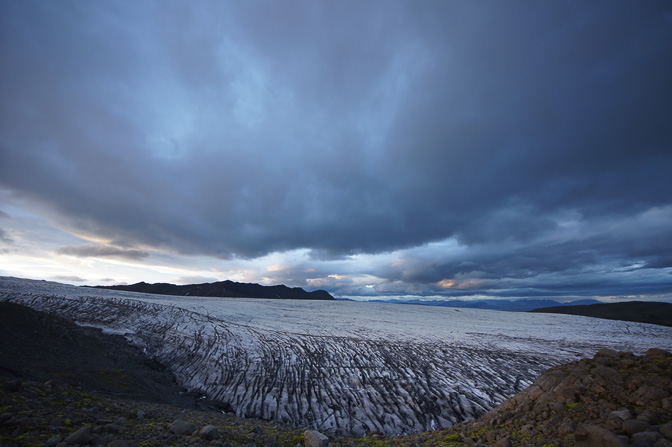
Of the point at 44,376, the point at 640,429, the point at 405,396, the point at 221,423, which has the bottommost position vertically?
the point at 405,396

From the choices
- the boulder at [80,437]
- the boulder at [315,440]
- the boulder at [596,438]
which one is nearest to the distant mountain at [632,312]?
the boulder at [596,438]

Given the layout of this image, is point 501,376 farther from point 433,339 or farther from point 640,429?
point 640,429

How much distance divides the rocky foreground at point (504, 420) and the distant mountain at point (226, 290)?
128 meters

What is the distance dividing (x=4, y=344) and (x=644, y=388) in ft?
61.0

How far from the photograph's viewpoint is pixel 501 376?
43.8 feet

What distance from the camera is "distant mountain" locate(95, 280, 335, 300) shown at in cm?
13038

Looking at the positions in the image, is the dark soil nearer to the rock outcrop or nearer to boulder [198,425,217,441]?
boulder [198,425,217,441]

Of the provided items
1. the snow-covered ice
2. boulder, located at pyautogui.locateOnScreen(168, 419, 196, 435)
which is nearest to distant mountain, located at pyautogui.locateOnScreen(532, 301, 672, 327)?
the snow-covered ice

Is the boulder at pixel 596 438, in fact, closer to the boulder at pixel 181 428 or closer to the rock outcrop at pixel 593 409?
the rock outcrop at pixel 593 409

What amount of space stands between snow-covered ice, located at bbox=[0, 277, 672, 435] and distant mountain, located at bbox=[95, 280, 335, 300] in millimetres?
112579

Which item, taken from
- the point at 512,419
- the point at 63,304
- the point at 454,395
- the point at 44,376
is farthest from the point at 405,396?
the point at 63,304

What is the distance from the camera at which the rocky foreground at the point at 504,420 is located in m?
3.96

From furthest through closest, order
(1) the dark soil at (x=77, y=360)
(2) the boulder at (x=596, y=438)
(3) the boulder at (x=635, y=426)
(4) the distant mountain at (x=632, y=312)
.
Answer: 1. (4) the distant mountain at (x=632, y=312)
2. (1) the dark soil at (x=77, y=360)
3. (3) the boulder at (x=635, y=426)
4. (2) the boulder at (x=596, y=438)

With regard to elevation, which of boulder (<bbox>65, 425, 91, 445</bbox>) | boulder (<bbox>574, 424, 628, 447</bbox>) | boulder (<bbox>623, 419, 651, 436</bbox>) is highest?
boulder (<bbox>623, 419, 651, 436</bbox>)
